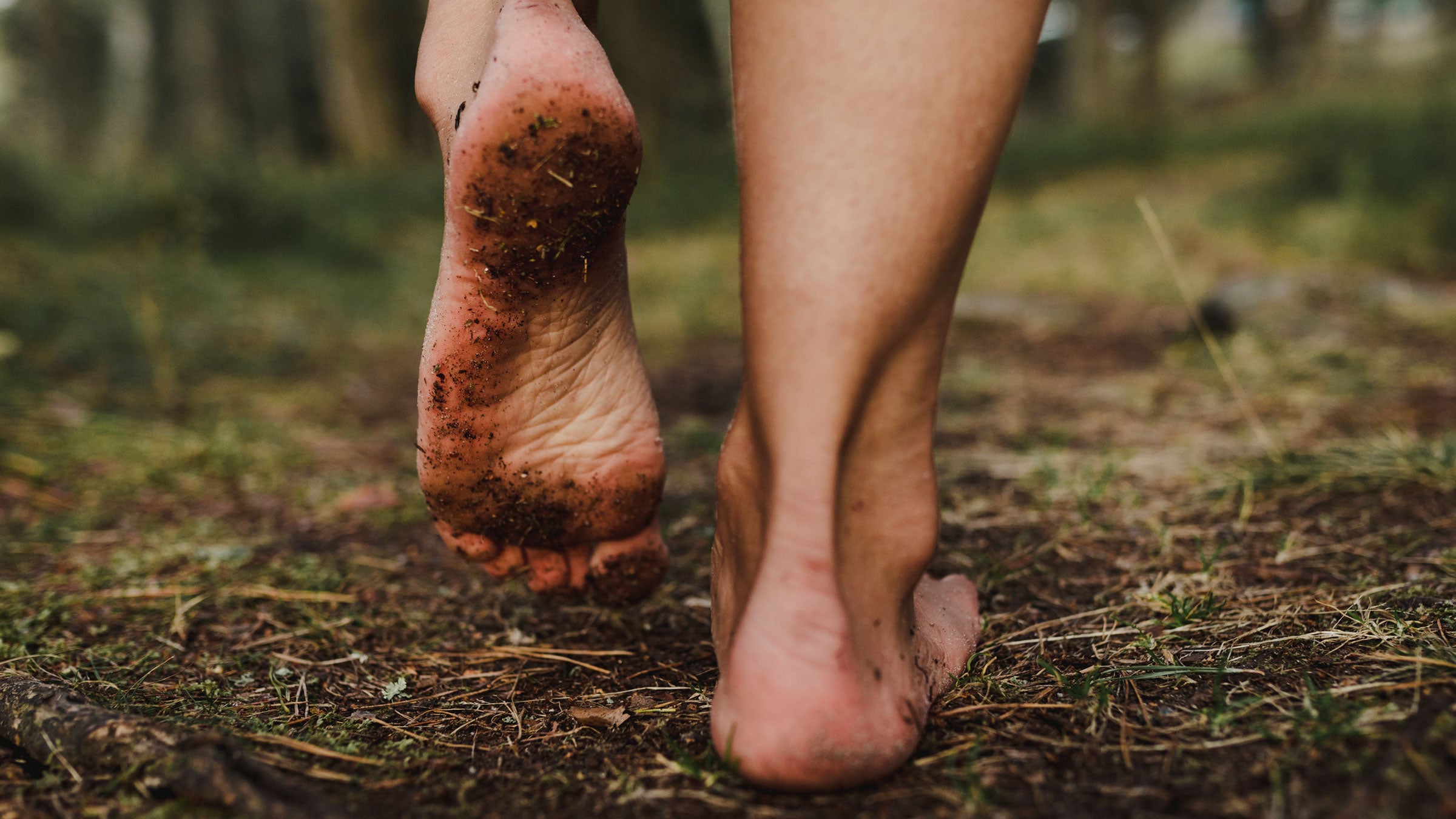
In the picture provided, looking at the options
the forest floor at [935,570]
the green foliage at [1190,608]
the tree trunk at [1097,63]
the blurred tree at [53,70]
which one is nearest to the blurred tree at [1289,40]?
the tree trunk at [1097,63]

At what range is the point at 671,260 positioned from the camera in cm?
559

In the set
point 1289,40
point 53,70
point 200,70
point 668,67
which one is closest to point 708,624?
point 668,67

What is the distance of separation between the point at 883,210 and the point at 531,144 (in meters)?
0.37

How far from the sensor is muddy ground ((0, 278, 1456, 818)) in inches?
31.1

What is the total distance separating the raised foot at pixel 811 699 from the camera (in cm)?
78

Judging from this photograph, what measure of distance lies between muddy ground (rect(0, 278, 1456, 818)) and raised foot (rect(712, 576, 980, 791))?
0.03 m

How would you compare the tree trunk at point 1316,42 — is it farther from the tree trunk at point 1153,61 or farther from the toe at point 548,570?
the toe at point 548,570

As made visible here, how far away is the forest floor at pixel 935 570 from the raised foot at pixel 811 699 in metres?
0.03

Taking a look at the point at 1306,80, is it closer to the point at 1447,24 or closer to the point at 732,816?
the point at 1447,24

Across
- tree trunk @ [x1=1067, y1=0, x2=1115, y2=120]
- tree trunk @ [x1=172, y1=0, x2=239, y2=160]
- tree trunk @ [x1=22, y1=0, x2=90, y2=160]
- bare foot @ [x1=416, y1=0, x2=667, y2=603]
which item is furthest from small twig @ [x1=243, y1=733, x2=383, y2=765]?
tree trunk @ [x1=22, y1=0, x2=90, y2=160]

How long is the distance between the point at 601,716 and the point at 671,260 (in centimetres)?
480

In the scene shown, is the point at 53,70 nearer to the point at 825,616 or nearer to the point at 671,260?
the point at 671,260

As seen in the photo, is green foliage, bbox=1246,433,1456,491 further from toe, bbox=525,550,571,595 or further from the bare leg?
toe, bbox=525,550,571,595

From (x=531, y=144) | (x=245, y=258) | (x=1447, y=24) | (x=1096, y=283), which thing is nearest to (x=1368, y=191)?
(x=1096, y=283)
